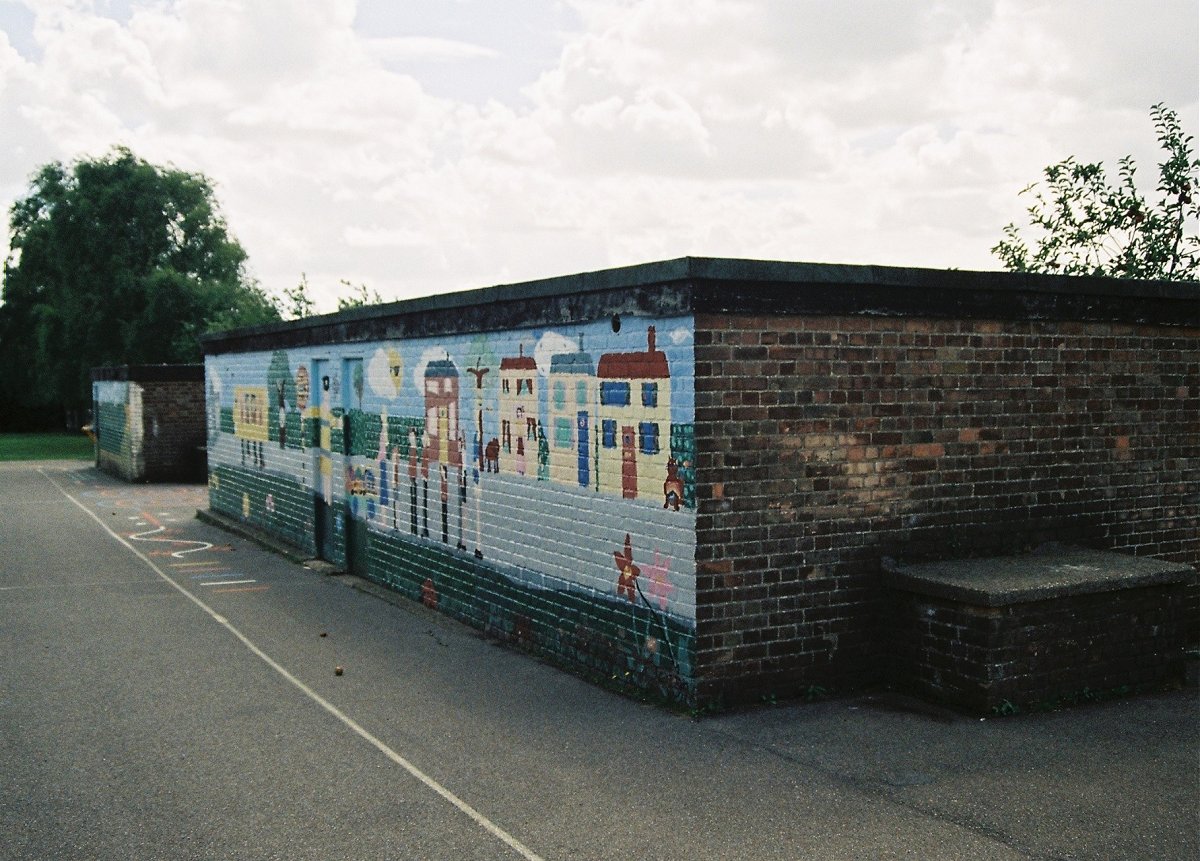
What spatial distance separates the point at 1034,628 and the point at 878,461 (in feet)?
5.00

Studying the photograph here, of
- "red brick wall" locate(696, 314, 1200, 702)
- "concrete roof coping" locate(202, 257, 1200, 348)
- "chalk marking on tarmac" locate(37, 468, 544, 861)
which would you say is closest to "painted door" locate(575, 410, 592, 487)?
"concrete roof coping" locate(202, 257, 1200, 348)

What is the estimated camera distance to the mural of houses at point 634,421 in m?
7.71

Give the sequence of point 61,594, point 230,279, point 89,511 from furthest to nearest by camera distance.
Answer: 1. point 230,279
2. point 89,511
3. point 61,594

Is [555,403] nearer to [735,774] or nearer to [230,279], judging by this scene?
[735,774]

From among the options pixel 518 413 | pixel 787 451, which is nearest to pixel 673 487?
pixel 787 451

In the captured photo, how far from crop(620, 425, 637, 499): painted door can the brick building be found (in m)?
0.02

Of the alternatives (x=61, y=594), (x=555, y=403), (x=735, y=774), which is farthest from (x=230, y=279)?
(x=735, y=774)

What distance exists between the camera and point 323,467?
47.4ft

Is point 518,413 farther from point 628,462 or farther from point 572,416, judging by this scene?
point 628,462

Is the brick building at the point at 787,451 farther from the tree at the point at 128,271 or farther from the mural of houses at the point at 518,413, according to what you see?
the tree at the point at 128,271

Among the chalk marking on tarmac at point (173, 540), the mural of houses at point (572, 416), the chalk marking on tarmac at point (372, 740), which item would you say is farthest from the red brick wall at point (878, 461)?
the chalk marking on tarmac at point (173, 540)

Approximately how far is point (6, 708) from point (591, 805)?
4558 mm

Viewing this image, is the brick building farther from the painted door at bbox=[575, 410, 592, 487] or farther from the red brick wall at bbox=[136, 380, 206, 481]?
the red brick wall at bbox=[136, 380, 206, 481]

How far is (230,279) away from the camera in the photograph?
155ft
